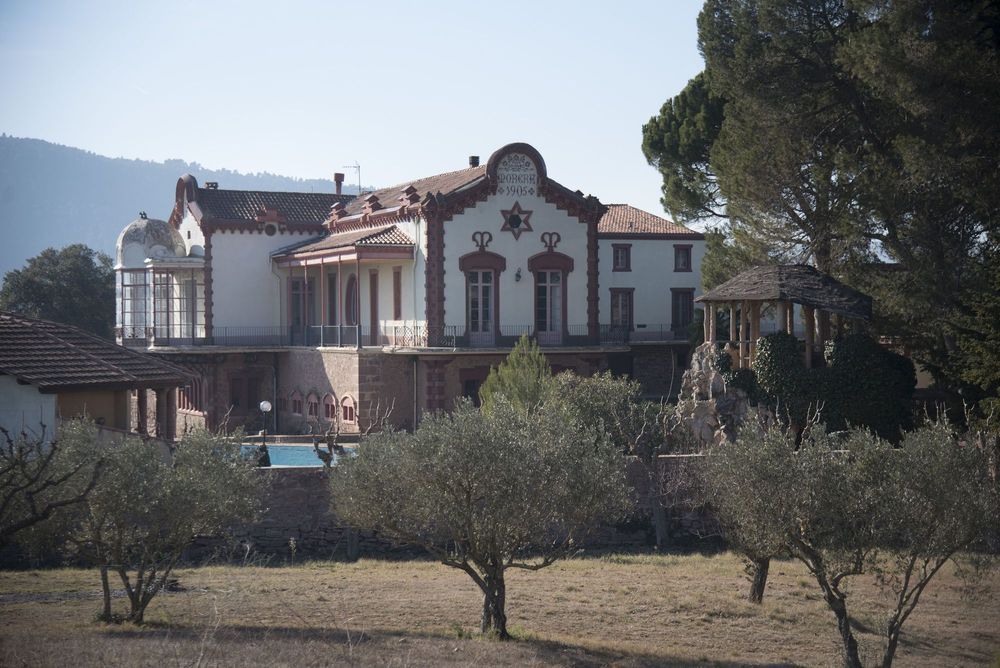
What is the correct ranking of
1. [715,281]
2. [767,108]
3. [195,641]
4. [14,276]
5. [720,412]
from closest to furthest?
1. [195,641]
2. [720,412]
3. [767,108]
4. [715,281]
5. [14,276]

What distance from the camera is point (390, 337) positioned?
128ft

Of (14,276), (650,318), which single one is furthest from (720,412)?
(14,276)

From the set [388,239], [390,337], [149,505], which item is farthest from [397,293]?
[149,505]

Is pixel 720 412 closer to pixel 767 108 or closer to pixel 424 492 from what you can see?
pixel 767 108

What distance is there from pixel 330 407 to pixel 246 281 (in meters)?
7.18

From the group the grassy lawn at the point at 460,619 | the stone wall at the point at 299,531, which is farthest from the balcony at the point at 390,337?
the grassy lawn at the point at 460,619

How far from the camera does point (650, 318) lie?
4666 cm

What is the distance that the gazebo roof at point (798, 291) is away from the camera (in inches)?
1115

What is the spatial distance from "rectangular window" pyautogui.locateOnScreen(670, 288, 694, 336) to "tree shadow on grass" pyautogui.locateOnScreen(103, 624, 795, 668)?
30109mm

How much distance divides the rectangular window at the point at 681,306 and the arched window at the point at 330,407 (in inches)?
573

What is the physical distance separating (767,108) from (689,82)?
23.5ft

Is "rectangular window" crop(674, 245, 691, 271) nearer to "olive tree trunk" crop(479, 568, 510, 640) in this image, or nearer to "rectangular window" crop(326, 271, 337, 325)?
"rectangular window" crop(326, 271, 337, 325)

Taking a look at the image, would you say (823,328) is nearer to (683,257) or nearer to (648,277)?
(648,277)

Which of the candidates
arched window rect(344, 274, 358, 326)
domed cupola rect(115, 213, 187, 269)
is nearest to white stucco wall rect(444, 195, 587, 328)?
arched window rect(344, 274, 358, 326)
